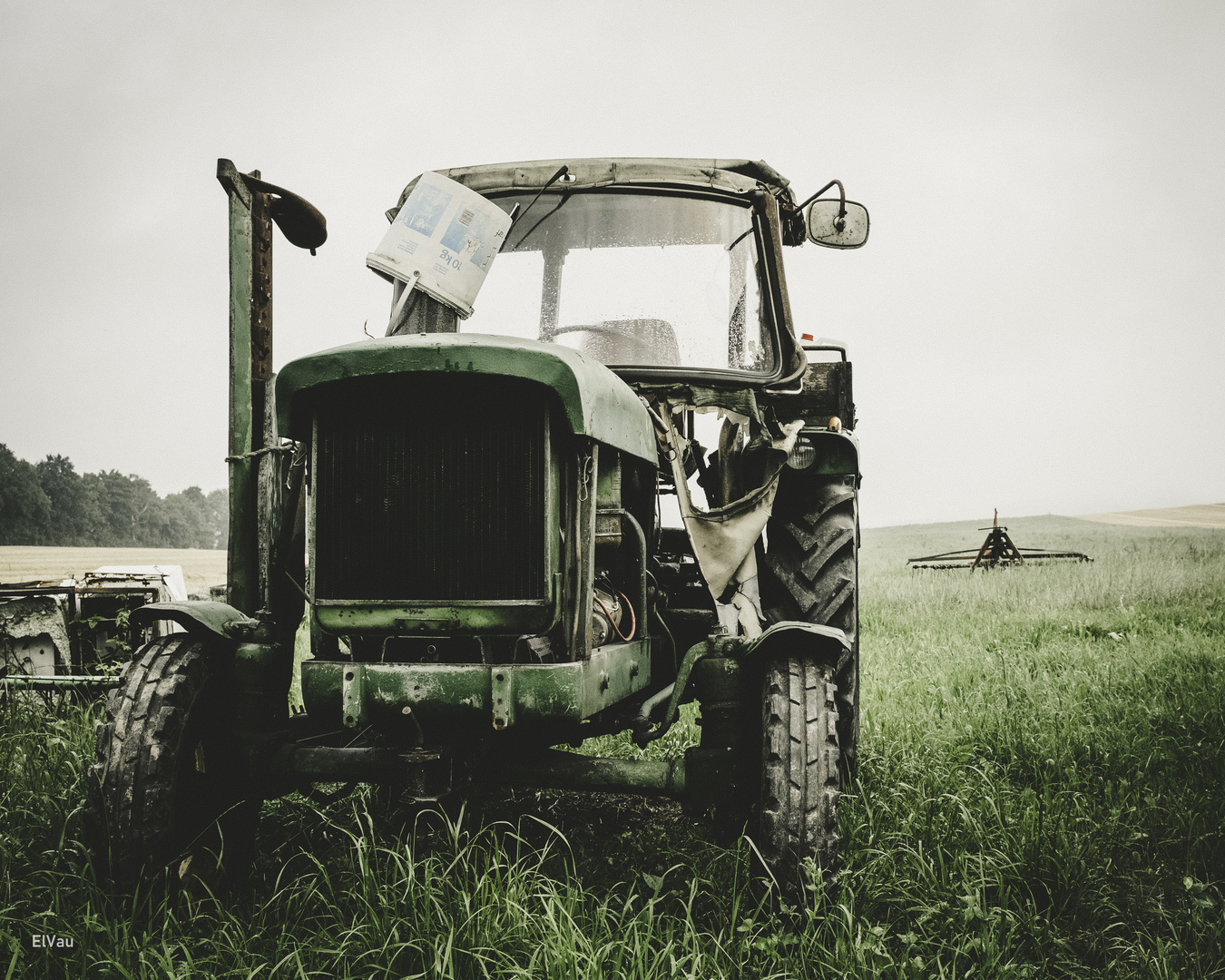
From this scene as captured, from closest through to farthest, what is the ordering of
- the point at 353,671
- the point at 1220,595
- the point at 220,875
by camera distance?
the point at 353,671, the point at 220,875, the point at 1220,595

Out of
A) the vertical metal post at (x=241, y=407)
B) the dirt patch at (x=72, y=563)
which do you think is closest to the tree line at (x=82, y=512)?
the dirt patch at (x=72, y=563)

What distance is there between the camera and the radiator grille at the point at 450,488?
216cm

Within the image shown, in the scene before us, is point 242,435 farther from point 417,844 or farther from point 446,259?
point 417,844

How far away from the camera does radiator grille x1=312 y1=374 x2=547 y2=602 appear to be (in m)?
2.16

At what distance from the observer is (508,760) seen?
2406 mm

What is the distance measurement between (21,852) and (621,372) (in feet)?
7.68

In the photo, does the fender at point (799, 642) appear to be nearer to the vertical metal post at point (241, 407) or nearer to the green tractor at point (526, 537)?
the green tractor at point (526, 537)

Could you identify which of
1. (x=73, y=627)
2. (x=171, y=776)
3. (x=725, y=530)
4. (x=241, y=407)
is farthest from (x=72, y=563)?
(x=725, y=530)

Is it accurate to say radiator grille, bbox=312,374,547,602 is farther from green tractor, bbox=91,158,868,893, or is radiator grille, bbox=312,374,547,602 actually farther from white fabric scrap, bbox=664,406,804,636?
white fabric scrap, bbox=664,406,804,636

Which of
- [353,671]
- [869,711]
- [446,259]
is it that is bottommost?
[869,711]

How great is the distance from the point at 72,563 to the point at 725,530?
8.88 metres

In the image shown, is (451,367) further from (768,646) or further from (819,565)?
(819,565)

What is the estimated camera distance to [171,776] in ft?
7.51

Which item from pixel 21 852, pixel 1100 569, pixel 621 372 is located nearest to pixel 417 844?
pixel 21 852
